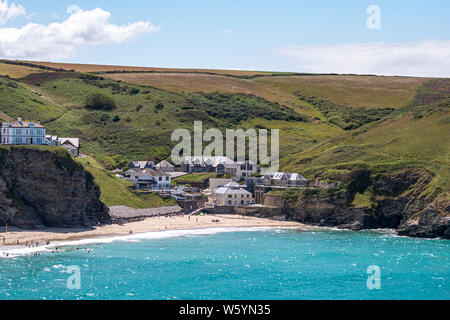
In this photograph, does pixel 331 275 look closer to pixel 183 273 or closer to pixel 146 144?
pixel 183 273

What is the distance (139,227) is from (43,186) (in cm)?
1861

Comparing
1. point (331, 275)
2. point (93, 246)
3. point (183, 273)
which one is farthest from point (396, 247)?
point (93, 246)

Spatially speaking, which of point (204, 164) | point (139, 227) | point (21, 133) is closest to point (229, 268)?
point (139, 227)

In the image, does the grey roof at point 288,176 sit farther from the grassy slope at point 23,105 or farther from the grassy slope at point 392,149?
the grassy slope at point 23,105

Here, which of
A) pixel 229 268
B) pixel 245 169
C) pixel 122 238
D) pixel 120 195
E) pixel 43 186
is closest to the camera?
pixel 229 268

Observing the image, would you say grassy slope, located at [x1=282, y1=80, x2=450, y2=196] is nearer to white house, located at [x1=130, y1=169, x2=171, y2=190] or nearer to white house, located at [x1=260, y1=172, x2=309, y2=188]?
white house, located at [x1=260, y1=172, x2=309, y2=188]

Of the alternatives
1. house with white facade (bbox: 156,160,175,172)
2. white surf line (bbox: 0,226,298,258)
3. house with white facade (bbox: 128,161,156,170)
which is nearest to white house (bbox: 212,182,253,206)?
white surf line (bbox: 0,226,298,258)

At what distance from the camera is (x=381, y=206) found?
116 meters

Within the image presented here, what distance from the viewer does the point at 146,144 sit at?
179000mm

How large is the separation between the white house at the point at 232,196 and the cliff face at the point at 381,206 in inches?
438

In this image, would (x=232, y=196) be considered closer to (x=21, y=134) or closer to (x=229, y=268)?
(x=21, y=134)

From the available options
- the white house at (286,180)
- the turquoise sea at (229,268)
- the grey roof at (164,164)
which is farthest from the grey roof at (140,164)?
the turquoise sea at (229,268)

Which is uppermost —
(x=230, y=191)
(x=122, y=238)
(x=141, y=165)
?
(x=141, y=165)

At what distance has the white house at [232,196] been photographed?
425 feet
